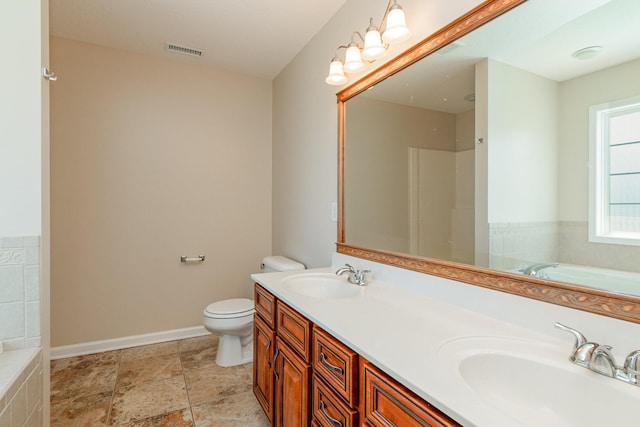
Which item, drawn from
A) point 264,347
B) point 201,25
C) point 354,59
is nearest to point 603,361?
point 264,347

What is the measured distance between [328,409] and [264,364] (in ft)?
2.34

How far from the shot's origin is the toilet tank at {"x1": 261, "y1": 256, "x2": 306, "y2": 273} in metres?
2.51

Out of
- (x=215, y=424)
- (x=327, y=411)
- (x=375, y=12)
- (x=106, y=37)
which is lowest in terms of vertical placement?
(x=215, y=424)

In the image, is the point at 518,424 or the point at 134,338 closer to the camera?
the point at 518,424

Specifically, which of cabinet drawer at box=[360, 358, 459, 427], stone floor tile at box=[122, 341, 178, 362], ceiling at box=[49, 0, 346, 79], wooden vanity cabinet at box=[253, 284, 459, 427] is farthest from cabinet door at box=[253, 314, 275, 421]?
ceiling at box=[49, 0, 346, 79]

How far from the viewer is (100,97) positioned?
2.61m

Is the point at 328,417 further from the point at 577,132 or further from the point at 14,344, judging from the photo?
the point at 14,344

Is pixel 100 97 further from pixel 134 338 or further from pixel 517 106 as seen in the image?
pixel 517 106

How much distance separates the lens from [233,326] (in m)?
2.34

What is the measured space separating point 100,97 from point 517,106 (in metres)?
2.98

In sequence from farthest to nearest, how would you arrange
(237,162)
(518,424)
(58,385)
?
(237,162), (58,385), (518,424)

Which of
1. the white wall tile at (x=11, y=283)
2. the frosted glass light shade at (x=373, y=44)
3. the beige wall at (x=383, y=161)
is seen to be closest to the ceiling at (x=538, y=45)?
the beige wall at (x=383, y=161)

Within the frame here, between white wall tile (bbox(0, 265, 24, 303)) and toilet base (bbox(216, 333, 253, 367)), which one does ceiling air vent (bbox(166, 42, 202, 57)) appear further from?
toilet base (bbox(216, 333, 253, 367))

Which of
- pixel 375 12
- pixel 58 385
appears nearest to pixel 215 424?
pixel 58 385
